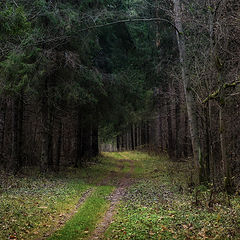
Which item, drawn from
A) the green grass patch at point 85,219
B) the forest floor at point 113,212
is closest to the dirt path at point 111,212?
the forest floor at point 113,212

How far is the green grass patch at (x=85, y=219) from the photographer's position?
671 centimetres

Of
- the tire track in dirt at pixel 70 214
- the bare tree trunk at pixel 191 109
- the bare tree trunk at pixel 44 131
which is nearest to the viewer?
the tire track in dirt at pixel 70 214

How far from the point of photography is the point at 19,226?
7176mm

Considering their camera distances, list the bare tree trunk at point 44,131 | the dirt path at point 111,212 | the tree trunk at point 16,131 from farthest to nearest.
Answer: the bare tree trunk at point 44,131
the tree trunk at point 16,131
the dirt path at point 111,212

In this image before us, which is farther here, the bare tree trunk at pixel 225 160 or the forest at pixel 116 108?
the bare tree trunk at pixel 225 160

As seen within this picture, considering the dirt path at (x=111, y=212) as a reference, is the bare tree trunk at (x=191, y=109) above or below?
above

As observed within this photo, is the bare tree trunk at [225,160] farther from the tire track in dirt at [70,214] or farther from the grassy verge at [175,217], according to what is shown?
the tire track in dirt at [70,214]

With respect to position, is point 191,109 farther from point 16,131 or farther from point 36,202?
point 16,131

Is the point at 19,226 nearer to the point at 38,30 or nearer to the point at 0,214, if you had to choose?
the point at 0,214

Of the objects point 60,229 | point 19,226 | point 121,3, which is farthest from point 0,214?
point 121,3

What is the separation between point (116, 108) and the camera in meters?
18.5

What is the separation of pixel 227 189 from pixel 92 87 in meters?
9.37

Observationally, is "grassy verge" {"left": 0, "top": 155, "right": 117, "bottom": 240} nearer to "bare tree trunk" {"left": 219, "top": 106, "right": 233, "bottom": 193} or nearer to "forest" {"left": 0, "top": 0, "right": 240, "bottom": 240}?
"forest" {"left": 0, "top": 0, "right": 240, "bottom": 240}

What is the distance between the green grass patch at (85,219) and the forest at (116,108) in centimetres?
4
